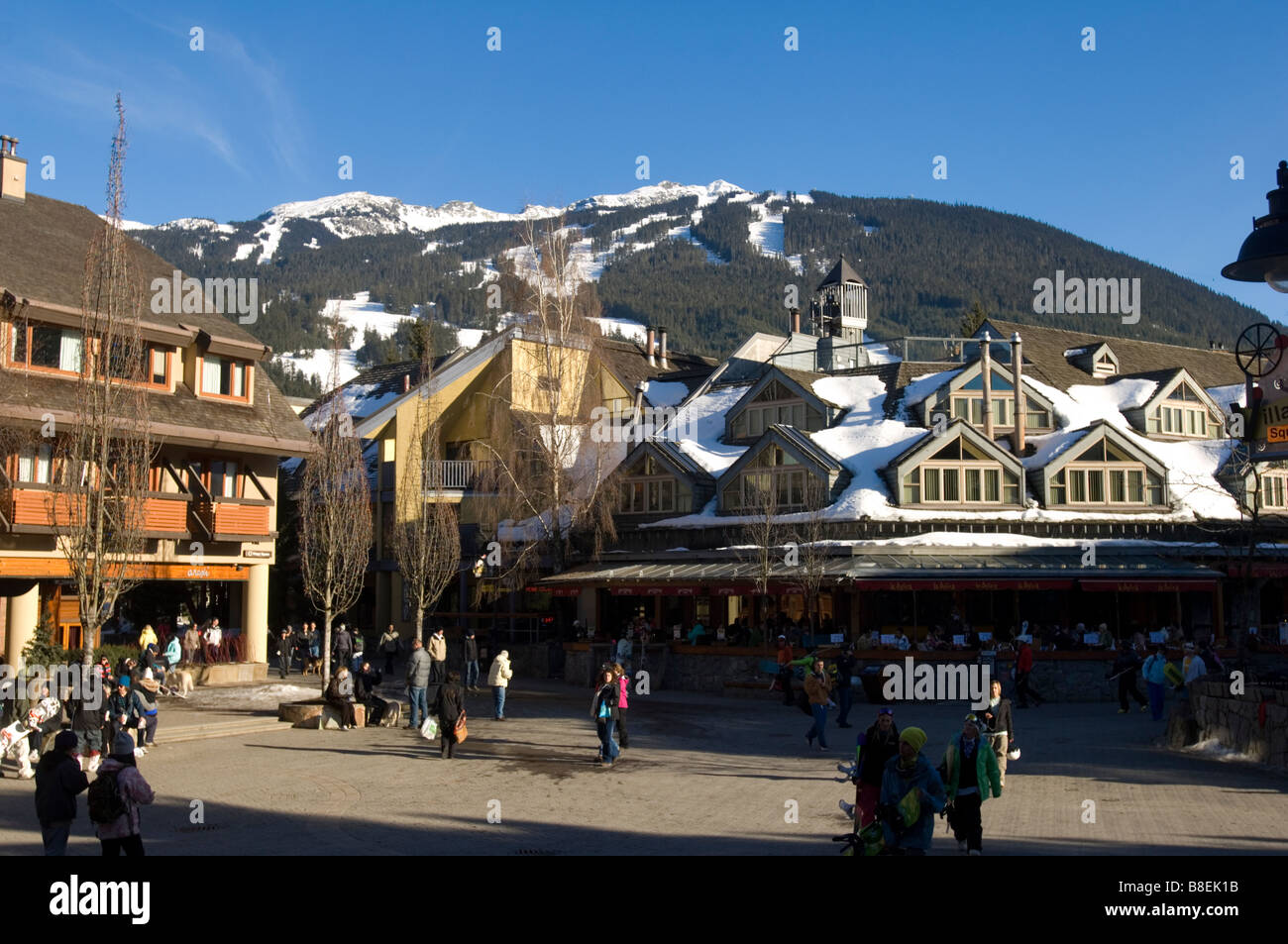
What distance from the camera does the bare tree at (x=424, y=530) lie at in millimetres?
37062

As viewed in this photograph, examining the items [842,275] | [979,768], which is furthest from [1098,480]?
[979,768]

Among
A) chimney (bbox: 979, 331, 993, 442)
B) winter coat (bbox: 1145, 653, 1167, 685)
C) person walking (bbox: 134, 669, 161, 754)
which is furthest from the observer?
chimney (bbox: 979, 331, 993, 442)

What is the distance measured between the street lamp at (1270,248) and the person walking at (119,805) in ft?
34.9

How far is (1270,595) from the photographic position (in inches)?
1602

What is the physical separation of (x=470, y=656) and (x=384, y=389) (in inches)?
1117

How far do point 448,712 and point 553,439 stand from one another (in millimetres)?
20036

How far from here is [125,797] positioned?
1020 centimetres

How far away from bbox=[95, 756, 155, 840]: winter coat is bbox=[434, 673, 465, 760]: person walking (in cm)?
860

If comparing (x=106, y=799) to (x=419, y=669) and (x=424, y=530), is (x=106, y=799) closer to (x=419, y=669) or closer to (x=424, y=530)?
(x=419, y=669)

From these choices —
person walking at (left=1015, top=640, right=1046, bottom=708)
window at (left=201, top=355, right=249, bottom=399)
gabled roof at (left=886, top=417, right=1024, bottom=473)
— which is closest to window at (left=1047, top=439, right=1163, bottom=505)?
gabled roof at (left=886, top=417, right=1024, bottom=473)

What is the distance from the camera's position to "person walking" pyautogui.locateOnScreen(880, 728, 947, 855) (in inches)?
373

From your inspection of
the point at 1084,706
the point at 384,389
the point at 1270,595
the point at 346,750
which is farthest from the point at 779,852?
the point at 384,389

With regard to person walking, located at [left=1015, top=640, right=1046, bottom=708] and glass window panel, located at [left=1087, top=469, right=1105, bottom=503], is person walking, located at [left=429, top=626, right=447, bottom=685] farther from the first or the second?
glass window panel, located at [left=1087, top=469, right=1105, bottom=503]

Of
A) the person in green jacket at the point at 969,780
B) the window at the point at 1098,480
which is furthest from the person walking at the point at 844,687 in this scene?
the window at the point at 1098,480
